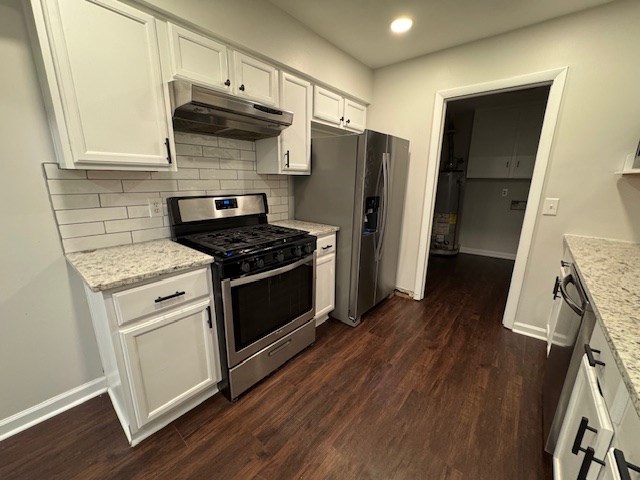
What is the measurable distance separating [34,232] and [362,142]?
211cm

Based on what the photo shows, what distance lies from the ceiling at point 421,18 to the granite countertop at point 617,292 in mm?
1666

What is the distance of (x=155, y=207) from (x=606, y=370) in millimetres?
2248

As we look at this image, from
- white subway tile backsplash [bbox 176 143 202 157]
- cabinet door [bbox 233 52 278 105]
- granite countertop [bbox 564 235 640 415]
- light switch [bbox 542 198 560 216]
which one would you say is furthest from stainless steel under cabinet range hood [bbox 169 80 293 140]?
light switch [bbox 542 198 560 216]

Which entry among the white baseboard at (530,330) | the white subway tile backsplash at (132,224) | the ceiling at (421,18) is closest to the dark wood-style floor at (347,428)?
the white baseboard at (530,330)

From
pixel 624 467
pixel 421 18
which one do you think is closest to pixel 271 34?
pixel 421 18

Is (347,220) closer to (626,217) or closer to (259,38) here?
(259,38)

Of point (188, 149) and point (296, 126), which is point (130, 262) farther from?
point (296, 126)

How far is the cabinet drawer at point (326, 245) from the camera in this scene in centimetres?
226

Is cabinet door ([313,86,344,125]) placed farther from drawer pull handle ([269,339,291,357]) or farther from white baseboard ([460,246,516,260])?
white baseboard ([460,246,516,260])

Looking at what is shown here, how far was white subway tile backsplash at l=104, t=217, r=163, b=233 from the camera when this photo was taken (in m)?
1.62

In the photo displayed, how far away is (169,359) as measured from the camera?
1411mm

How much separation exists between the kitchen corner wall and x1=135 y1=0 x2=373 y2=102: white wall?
67 cm

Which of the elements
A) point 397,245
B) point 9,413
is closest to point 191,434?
point 9,413

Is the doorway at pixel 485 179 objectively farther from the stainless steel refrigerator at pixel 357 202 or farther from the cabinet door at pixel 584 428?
the cabinet door at pixel 584 428
